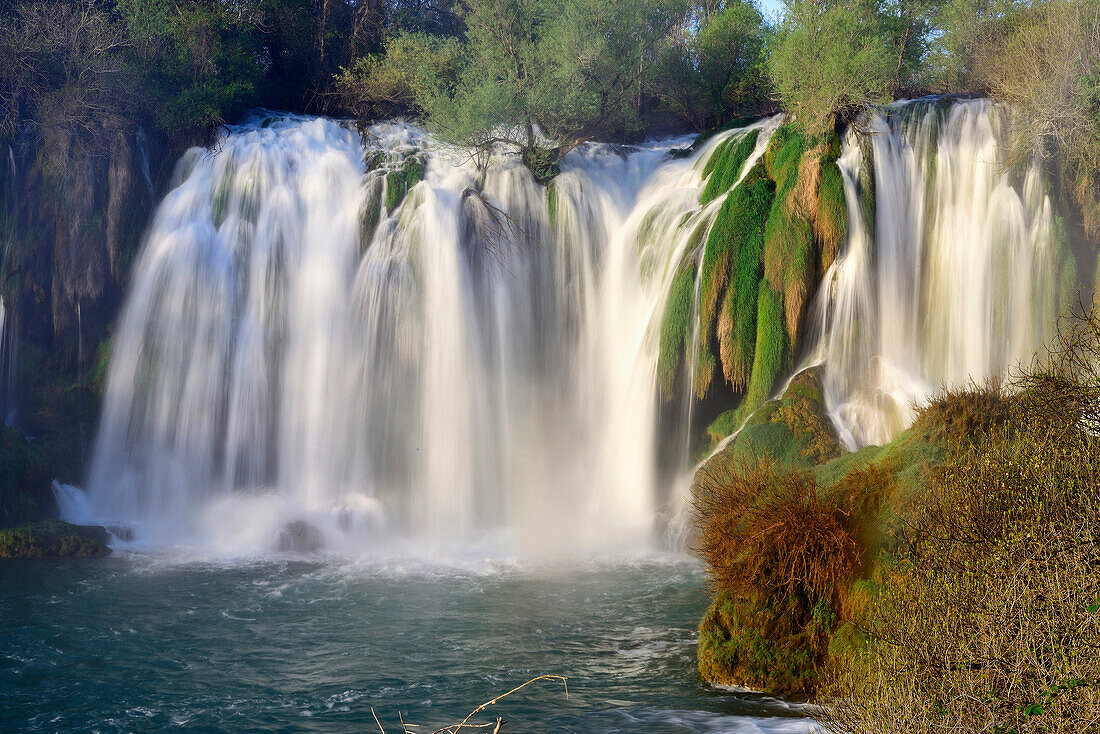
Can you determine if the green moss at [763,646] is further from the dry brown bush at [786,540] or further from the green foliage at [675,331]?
the green foliage at [675,331]

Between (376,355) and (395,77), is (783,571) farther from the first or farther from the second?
Result: (395,77)

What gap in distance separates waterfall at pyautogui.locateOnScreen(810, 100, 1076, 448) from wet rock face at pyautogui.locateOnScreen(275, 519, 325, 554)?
1049cm

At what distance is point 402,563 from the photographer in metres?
17.2

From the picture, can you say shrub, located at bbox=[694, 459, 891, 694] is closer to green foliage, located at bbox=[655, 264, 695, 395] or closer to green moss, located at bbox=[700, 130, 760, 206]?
green foliage, located at bbox=[655, 264, 695, 395]

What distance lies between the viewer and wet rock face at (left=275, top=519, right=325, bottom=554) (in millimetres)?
18266

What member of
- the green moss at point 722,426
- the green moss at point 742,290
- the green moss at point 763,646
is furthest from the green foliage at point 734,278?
the green moss at point 763,646

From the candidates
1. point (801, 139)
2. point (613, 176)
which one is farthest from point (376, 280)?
point (801, 139)

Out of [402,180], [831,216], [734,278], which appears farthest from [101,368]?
[831,216]

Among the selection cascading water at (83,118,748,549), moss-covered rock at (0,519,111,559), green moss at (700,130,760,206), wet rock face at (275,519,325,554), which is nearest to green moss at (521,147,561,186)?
cascading water at (83,118,748,549)

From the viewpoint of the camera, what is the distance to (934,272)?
17.6 meters

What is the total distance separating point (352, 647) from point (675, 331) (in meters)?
9.19

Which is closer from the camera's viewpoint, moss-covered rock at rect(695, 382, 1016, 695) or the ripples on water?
moss-covered rock at rect(695, 382, 1016, 695)

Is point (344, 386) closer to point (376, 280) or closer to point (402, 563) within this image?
point (376, 280)

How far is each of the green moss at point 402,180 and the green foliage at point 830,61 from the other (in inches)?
351
